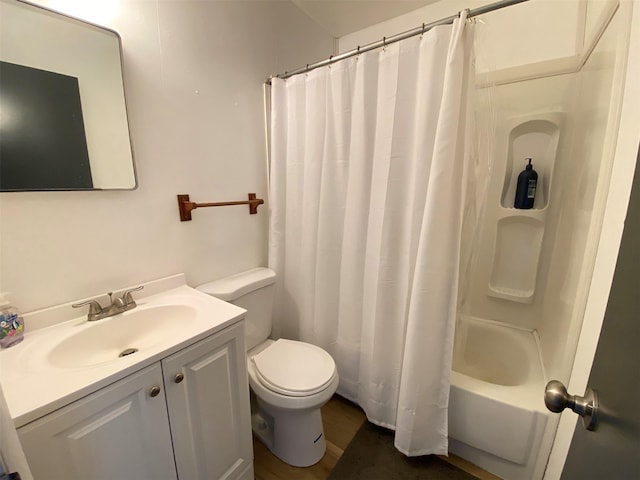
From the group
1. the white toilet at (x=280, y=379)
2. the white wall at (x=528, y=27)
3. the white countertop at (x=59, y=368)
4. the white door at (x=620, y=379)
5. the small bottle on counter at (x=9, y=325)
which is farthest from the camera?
the white wall at (x=528, y=27)

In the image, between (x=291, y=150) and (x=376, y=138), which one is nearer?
(x=376, y=138)

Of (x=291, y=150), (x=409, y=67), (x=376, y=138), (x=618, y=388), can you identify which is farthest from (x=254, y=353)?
(x=409, y=67)

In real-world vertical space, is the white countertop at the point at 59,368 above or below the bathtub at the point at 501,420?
above

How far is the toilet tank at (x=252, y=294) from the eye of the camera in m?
1.35

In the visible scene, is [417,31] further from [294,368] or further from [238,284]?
[294,368]

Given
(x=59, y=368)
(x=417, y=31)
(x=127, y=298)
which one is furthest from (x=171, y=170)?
(x=417, y=31)

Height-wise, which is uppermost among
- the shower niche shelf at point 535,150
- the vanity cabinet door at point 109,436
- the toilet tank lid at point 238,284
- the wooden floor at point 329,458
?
the shower niche shelf at point 535,150

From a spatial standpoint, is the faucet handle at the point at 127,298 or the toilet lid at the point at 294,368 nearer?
the faucet handle at the point at 127,298

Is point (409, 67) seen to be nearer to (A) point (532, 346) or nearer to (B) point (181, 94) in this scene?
(B) point (181, 94)

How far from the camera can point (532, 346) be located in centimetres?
161

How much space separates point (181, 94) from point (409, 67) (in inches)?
40.1

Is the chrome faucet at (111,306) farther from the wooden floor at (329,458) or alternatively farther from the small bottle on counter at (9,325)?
the wooden floor at (329,458)

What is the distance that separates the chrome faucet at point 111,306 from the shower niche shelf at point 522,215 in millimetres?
2076

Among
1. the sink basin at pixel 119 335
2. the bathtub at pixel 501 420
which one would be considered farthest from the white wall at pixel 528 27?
the sink basin at pixel 119 335
